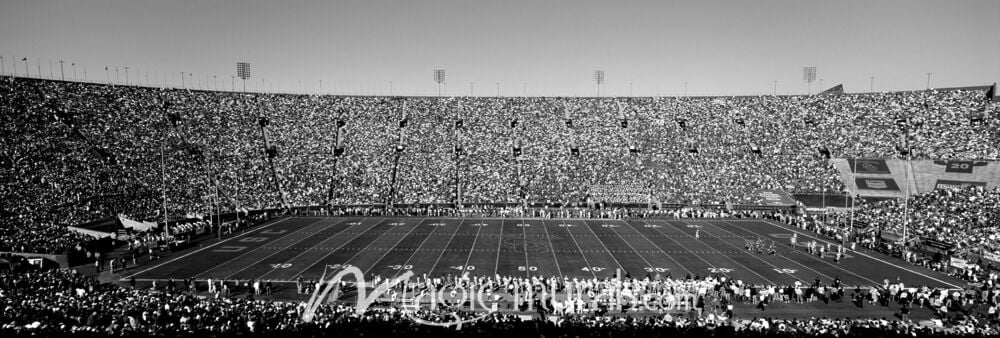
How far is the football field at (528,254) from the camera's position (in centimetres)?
2859

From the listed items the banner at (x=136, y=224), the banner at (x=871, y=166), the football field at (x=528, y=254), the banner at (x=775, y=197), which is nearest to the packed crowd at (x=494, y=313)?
the football field at (x=528, y=254)

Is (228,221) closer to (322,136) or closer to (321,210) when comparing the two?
(321,210)

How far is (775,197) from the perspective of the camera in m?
54.2

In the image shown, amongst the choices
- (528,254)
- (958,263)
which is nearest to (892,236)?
(958,263)

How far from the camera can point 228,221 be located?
45.3 metres

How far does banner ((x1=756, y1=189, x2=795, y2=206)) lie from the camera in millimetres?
53469

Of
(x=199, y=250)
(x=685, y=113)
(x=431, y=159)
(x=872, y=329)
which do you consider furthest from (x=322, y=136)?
(x=872, y=329)

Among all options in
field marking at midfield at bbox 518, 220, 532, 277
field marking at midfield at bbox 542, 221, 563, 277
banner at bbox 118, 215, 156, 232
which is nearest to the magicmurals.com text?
field marking at midfield at bbox 518, 220, 532, 277

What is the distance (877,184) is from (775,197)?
9011mm

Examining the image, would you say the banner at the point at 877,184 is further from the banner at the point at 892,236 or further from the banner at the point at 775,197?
the banner at the point at 892,236

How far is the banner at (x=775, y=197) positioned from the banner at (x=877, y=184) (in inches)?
248

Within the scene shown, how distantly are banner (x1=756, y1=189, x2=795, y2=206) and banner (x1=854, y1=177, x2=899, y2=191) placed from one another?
20.7 feet

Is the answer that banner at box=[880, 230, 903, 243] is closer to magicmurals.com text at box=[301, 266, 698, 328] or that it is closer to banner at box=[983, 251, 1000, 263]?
banner at box=[983, 251, 1000, 263]

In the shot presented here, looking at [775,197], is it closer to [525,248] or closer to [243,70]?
[525,248]
